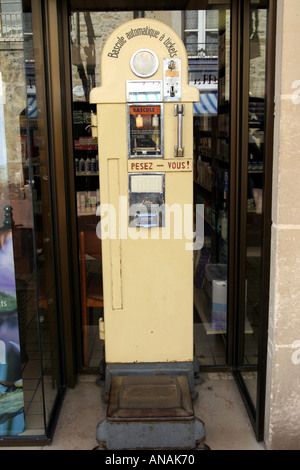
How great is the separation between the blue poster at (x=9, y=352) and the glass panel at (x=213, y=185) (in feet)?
4.32

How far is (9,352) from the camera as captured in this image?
2584 mm

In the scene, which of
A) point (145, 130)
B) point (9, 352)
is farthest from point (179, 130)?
point (9, 352)

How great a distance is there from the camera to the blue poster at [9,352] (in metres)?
2.51

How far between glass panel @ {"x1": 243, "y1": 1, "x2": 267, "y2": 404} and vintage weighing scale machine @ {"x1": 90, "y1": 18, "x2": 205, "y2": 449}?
37cm

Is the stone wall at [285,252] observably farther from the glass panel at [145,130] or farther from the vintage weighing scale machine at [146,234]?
the glass panel at [145,130]

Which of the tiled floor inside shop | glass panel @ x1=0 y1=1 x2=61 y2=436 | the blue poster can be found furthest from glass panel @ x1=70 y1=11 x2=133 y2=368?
the blue poster

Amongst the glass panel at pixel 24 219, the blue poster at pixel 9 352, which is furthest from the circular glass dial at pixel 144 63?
the blue poster at pixel 9 352

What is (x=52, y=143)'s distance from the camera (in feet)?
9.48

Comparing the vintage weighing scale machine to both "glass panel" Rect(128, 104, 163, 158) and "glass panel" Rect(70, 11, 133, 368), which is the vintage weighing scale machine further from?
"glass panel" Rect(70, 11, 133, 368)

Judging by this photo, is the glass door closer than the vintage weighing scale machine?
Yes

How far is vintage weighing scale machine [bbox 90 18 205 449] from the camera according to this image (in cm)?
255

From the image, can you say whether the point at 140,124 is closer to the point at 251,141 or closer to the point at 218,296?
the point at 251,141

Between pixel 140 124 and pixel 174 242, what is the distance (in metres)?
0.69

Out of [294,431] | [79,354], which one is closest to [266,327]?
[294,431]
